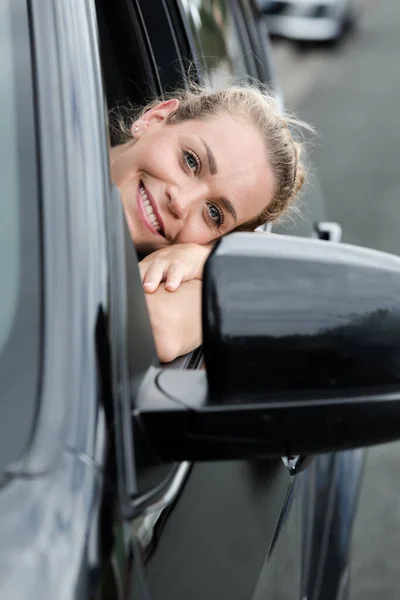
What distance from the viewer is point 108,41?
8.18 ft

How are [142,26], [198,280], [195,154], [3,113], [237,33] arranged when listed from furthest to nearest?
[237,33] → [142,26] → [195,154] → [198,280] → [3,113]

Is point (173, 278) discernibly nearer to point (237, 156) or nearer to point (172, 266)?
point (172, 266)

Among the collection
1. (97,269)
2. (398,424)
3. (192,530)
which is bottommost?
(192,530)

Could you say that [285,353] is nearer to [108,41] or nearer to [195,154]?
[195,154]

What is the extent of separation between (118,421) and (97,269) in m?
0.17

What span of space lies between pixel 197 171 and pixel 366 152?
578 cm

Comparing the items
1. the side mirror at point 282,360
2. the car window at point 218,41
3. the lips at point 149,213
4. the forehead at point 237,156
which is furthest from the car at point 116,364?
the car window at point 218,41

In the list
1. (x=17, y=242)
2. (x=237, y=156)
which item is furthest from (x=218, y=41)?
(x=17, y=242)

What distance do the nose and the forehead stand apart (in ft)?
0.13

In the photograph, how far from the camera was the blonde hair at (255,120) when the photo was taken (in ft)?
7.59

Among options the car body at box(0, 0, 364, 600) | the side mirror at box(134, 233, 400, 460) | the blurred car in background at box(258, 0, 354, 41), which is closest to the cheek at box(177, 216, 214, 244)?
the car body at box(0, 0, 364, 600)

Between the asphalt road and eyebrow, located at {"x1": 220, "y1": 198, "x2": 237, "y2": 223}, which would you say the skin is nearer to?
eyebrow, located at {"x1": 220, "y1": 198, "x2": 237, "y2": 223}

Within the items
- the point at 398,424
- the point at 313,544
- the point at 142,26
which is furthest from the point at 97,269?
the point at 142,26

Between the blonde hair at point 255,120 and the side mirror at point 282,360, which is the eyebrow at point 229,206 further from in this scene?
the side mirror at point 282,360
